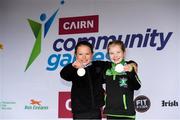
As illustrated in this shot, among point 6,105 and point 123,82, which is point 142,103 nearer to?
point 123,82

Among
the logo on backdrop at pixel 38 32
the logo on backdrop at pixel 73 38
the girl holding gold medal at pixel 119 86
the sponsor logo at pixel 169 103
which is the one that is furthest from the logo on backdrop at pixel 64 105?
the girl holding gold medal at pixel 119 86

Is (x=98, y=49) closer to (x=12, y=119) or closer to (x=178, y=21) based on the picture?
(x=178, y=21)

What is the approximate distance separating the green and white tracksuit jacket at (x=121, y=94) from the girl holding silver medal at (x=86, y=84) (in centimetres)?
7

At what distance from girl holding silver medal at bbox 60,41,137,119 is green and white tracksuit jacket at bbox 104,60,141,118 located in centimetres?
7

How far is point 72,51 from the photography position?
3.42 meters

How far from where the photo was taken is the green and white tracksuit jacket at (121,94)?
2.32 meters

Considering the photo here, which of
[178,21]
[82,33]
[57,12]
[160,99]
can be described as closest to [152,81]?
[160,99]

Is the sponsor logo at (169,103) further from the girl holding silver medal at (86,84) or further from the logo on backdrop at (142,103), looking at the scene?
the girl holding silver medal at (86,84)

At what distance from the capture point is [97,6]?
3.38 meters

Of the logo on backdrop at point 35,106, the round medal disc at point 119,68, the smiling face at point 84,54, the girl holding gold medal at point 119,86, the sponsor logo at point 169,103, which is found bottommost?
the logo on backdrop at point 35,106

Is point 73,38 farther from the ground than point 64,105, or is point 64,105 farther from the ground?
point 73,38

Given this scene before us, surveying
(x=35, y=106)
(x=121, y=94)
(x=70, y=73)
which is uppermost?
(x=70, y=73)

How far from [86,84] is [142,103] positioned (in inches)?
35.0

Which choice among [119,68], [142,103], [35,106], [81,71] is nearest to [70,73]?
[81,71]
